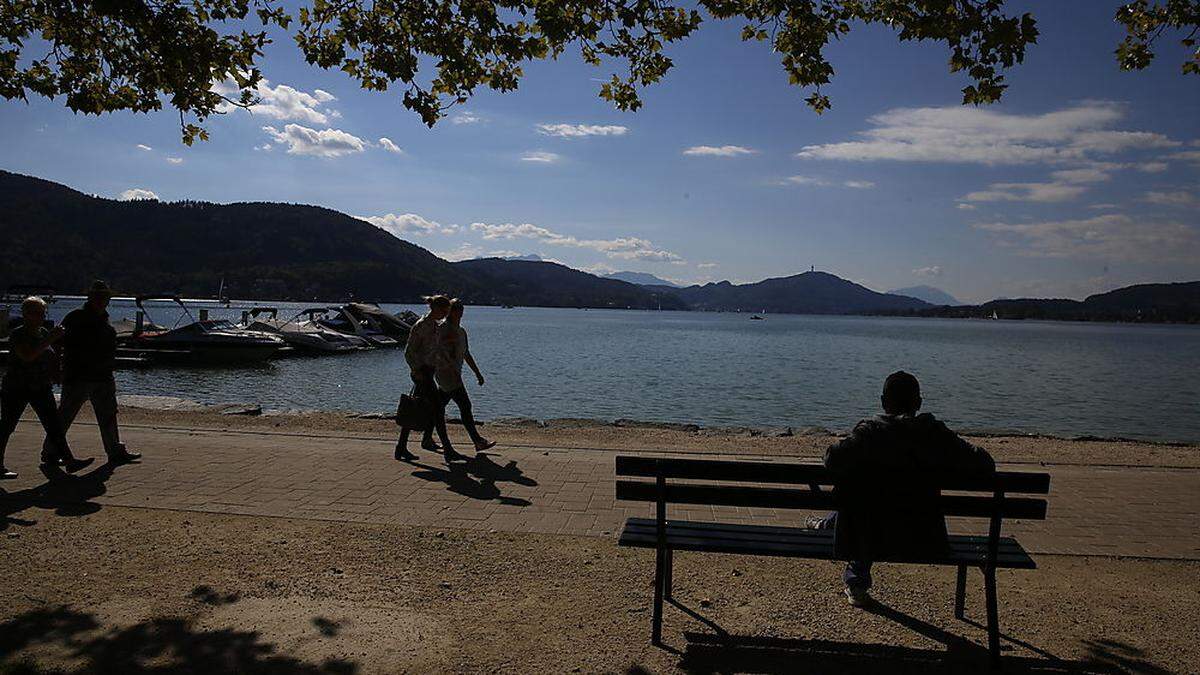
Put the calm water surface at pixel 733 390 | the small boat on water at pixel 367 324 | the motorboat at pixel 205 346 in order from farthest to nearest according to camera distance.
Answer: the small boat on water at pixel 367 324
the motorboat at pixel 205 346
the calm water surface at pixel 733 390

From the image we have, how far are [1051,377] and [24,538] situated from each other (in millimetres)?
39514

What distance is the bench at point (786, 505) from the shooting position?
12.1 ft

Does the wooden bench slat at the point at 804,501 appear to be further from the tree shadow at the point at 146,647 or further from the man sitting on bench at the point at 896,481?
the tree shadow at the point at 146,647

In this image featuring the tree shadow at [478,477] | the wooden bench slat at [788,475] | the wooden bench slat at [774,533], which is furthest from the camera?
the tree shadow at [478,477]

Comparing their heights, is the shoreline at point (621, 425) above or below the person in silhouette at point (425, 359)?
below

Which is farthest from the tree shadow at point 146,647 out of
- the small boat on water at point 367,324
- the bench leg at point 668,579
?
the small boat on water at point 367,324

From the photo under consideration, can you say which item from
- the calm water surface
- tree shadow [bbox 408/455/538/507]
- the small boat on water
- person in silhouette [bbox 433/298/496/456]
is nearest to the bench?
tree shadow [bbox 408/455/538/507]

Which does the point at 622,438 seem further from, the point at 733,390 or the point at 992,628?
the point at 733,390

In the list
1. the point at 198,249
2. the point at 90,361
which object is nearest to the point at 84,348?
the point at 90,361

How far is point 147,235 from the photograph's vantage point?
12375 cm

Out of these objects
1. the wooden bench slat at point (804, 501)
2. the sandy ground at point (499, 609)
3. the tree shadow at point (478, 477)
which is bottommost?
the tree shadow at point (478, 477)

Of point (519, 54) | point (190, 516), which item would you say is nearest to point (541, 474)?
point (190, 516)

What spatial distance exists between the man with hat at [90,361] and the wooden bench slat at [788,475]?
5.93 meters

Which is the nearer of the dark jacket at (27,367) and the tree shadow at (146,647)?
the tree shadow at (146,647)
